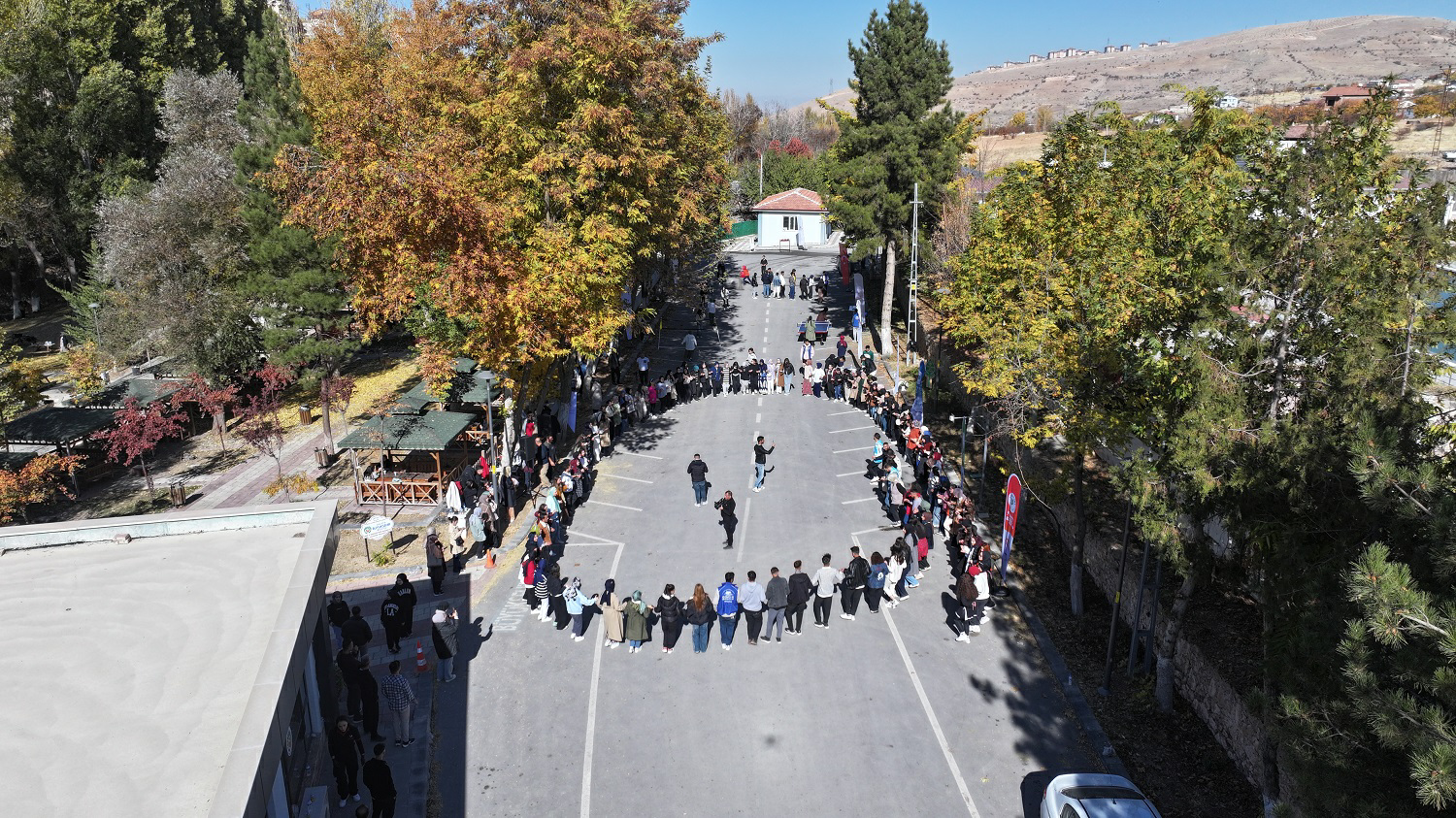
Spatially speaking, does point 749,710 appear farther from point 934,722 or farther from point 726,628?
point 934,722

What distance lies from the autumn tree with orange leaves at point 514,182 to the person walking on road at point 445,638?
6.95 metres

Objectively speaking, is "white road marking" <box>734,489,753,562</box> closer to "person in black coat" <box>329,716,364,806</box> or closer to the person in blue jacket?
the person in blue jacket

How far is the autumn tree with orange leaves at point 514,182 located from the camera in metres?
18.5

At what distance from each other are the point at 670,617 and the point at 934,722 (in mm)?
4406

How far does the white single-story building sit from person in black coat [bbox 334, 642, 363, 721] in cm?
5558

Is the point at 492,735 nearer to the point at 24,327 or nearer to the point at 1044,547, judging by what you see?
the point at 1044,547

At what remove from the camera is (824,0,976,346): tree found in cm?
3344

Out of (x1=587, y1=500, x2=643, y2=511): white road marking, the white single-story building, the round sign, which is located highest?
the white single-story building

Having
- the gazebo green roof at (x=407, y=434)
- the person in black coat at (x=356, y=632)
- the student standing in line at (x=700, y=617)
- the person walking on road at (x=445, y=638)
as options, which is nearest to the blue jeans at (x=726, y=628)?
the student standing in line at (x=700, y=617)

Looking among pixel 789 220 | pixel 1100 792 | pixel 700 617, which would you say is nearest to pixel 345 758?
pixel 700 617

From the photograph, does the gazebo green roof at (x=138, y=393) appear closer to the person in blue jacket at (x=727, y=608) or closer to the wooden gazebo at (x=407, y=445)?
A: the wooden gazebo at (x=407, y=445)

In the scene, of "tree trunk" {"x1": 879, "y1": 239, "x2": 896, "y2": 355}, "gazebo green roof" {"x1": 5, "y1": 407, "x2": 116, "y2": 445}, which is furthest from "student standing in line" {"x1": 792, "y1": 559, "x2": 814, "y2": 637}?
"tree trunk" {"x1": 879, "y1": 239, "x2": 896, "y2": 355}

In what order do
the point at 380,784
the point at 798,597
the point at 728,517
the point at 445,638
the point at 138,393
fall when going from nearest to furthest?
the point at 380,784, the point at 445,638, the point at 798,597, the point at 728,517, the point at 138,393

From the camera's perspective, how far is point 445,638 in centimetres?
1365
